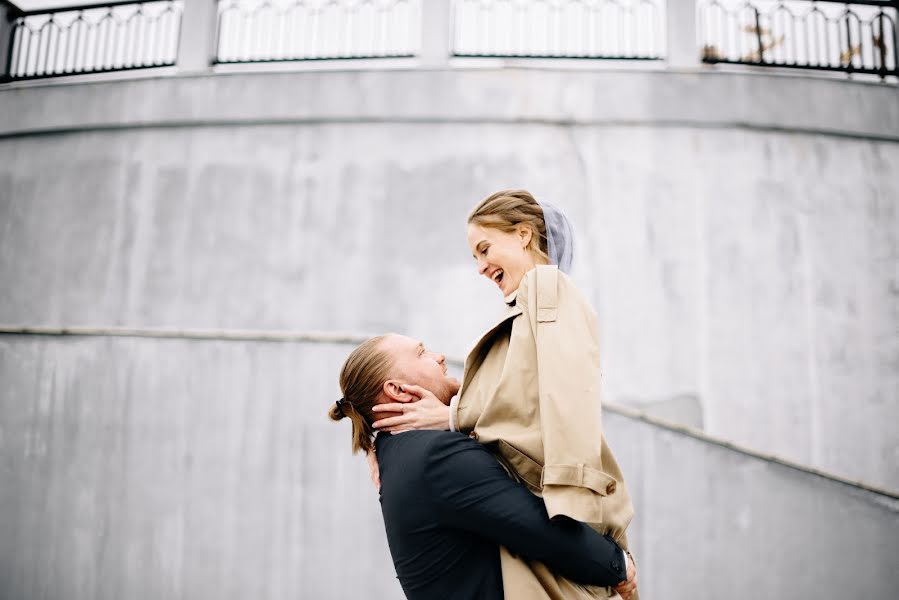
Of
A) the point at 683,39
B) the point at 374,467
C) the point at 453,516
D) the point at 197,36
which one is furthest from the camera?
the point at 197,36

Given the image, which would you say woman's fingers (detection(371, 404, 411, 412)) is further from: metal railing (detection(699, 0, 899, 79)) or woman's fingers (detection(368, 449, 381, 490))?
metal railing (detection(699, 0, 899, 79))

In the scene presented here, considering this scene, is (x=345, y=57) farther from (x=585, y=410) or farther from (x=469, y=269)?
(x=585, y=410)

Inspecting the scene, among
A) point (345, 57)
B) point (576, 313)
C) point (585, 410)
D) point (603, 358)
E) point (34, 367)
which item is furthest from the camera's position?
point (345, 57)

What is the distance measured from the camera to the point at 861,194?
7883 millimetres

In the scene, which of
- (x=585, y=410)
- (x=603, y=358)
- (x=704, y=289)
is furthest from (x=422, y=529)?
(x=704, y=289)

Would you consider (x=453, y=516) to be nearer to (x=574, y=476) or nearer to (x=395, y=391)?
(x=574, y=476)

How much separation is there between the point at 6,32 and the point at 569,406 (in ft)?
36.3

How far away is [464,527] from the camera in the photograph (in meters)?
1.68

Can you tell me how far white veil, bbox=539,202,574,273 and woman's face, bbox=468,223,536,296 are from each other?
7 centimetres

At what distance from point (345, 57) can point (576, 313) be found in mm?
7468

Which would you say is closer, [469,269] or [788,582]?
[788,582]

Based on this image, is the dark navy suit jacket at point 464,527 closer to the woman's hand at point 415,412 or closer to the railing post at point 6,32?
the woman's hand at point 415,412

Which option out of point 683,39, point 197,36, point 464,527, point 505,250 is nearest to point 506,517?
point 464,527

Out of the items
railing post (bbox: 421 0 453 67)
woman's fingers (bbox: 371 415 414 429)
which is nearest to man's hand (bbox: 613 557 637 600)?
woman's fingers (bbox: 371 415 414 429)
